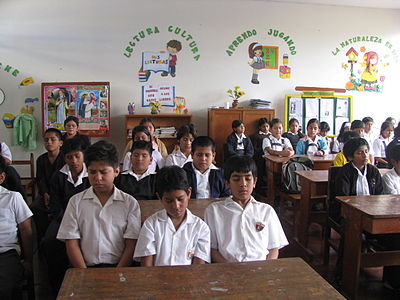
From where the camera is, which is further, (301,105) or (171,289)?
(301,105)

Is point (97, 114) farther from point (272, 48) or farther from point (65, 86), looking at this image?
point (272, 48)

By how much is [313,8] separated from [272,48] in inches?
38.9

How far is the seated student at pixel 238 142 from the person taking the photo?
4.67 m

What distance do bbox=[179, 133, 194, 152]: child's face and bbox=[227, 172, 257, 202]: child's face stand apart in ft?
5.17

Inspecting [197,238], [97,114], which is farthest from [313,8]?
[197,238]

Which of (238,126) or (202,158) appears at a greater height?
(238,126)

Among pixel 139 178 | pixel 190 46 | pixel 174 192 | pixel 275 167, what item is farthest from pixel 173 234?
pixel 190 46

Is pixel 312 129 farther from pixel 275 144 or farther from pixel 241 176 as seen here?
pixel 241 176

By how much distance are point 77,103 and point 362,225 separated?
4.23 metres

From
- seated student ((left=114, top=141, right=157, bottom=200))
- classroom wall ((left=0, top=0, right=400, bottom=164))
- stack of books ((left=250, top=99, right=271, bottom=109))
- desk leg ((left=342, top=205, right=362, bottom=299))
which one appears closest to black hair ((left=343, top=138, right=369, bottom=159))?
desk leg ((left=342, top=205, right=362, bottom=299))

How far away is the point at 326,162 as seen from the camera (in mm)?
3814

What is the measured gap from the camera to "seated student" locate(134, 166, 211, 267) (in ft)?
4.23

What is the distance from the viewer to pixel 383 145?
15.0 feet

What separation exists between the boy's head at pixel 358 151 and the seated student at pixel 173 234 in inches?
55.9
